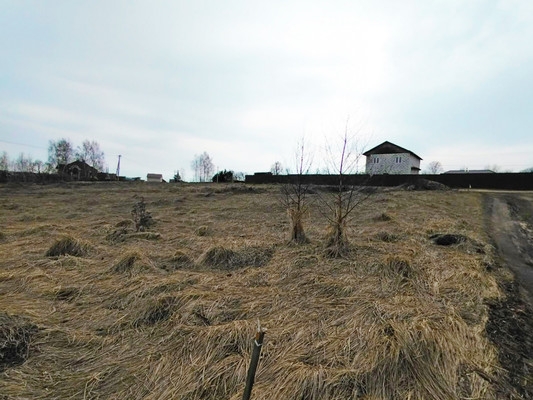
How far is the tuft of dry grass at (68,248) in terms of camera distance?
5557 mm

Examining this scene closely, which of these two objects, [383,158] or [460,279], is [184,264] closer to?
[460,279]

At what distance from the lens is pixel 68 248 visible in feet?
18.8

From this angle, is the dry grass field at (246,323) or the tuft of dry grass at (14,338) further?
the tuft of dry grass at (14,338)

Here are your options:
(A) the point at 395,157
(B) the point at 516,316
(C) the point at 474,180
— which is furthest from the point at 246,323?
(A) the point at 395,157

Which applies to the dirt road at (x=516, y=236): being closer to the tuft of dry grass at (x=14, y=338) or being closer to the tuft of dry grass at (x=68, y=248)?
the tuft of dry grass at (x=14, y=338)

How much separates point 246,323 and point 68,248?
4.72 m

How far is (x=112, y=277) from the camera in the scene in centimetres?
444

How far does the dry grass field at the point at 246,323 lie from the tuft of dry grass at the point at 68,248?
1.5 inches

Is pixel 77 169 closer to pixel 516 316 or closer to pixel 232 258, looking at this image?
pixel 232 258

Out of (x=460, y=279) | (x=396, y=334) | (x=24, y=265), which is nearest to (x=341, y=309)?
(x=396, y=334)

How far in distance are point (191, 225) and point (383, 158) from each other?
1528 inches

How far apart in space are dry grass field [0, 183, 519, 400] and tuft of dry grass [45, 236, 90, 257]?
0.04 meters

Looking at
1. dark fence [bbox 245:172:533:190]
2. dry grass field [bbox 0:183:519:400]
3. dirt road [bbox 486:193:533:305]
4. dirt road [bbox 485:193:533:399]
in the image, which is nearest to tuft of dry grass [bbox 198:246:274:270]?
dry grass field [bbox 0:183:519:400]

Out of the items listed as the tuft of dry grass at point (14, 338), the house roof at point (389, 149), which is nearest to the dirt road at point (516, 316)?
the tuft of dry grass at point (14, 338)
